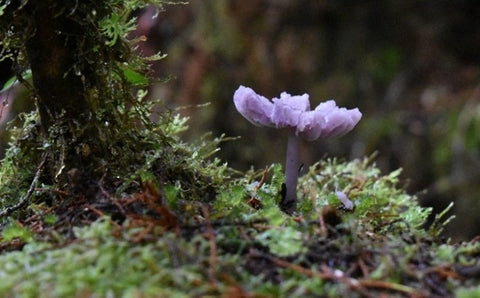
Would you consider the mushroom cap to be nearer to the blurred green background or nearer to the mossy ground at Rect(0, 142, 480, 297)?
the mossy ground at Rect(0, 142, 480, 297)

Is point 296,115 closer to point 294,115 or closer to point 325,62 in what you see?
point 294,115

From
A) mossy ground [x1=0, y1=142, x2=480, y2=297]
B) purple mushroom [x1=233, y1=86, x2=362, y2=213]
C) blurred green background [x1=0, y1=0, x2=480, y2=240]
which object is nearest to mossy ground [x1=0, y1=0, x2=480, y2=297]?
mossy ground [x1=0, y1=142, x2=480, y2=297]

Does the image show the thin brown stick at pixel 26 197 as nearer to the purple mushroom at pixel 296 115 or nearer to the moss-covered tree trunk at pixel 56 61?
the moss-covered tree trunk at pixel 56 61

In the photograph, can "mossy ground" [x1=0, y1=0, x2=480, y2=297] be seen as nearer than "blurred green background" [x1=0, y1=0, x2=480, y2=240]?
Yes

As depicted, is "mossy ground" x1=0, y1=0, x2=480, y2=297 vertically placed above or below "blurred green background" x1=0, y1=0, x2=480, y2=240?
below

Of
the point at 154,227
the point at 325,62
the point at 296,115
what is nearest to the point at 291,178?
the point at 296,115

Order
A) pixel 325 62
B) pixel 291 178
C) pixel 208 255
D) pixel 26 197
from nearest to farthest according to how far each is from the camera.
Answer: pixel 208 255
pixel 26 197
pixel 291 178
pixel 325 62
